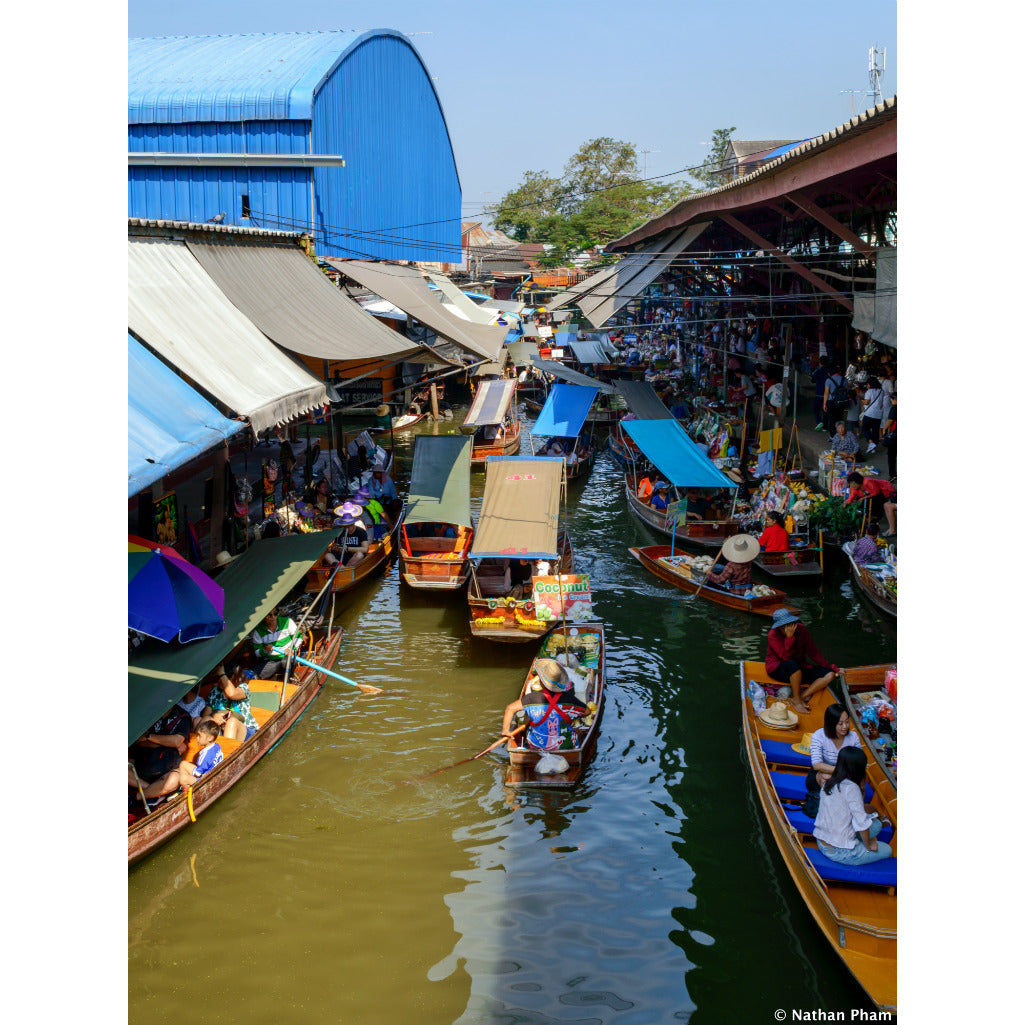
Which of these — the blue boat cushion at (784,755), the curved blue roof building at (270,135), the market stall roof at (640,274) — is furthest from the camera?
the curved blue roof building at (270,135)

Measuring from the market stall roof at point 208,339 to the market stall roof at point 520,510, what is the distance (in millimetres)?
3179

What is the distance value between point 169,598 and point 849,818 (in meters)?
6.23

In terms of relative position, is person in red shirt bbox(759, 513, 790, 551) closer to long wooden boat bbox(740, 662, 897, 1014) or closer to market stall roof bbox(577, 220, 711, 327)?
long wooden boat bbox(740, 662, 897, 1014)

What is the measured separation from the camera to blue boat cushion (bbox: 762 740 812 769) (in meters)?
8.79

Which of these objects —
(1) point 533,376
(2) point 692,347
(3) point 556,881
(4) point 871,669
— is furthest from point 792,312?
(3) point 556,881

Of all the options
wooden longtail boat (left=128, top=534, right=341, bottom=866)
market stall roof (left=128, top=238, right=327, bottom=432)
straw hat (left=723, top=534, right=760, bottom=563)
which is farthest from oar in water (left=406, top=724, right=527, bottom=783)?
straw hat (left=723, top=534, right=760, bottom=563)

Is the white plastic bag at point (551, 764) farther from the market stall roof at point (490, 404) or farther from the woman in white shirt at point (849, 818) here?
the market stall roof at point (490, 404)

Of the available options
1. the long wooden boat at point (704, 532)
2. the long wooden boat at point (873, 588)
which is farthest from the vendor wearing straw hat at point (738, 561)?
the long wooden boat at point (704, 532)

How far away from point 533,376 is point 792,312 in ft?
43.4

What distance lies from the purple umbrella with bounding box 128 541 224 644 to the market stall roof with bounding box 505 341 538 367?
77.6ft

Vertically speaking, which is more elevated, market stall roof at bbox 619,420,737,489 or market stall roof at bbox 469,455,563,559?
market stall roof at bbox 619,420,737,489

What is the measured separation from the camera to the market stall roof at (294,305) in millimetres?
13570

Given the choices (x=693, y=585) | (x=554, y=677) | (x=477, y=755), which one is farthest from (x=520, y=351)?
(x=477, y=755)

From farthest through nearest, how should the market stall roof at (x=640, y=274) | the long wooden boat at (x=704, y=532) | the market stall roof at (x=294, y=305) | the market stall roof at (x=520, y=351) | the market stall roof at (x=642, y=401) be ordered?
1. the market stall roof at (x=520, y=351)
2. the market stall roof at (x=642, y=401)
3. the market stall roof at (x=640, y=274)
4. the long wooden boat at (x=704, y=532)
5. the market stall roof at (x=294, y=305)
